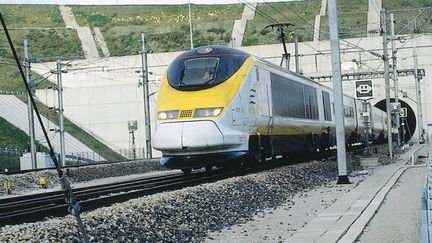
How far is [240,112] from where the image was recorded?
20.1 m

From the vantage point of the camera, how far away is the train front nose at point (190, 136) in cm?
1853

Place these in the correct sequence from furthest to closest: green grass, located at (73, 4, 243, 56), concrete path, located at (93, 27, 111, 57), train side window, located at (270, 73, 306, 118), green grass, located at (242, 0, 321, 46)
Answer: green grass, located at (73, 4, 243, 56), concrete path, located at (93, 27, 111, 57), green grass, located at (242, 0, 321, 46), train side window, located at (270, 73, 306, 118)

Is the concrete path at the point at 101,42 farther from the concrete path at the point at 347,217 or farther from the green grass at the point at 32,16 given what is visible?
the concrete path at the point at 347,217

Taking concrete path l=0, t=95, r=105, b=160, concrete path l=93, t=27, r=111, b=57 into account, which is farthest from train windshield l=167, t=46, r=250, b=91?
concrete path l=93, t=27, r=111, b=57

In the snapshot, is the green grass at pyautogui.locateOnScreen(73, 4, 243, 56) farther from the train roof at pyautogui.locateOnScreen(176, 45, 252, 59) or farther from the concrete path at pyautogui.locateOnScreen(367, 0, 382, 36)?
the train roof at pyautogui.locateOnScreen(176, 45, 252, 59)

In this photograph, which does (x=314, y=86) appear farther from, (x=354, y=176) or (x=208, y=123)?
(x=208, y=123)

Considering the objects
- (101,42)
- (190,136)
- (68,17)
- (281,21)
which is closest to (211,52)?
(190,136)

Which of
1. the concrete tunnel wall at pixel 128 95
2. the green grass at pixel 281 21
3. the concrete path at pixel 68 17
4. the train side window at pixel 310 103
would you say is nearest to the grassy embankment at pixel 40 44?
the concrete path at pixel 68 17

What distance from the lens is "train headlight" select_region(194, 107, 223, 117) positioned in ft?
62.3

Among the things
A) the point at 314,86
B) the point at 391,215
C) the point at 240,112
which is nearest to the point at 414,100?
the point at 314,86

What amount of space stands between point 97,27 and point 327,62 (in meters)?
51.5

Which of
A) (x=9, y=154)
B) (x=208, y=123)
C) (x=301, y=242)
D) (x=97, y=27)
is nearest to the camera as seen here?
(x=301, y=242)

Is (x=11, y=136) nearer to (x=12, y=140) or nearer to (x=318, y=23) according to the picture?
(x=12, y=140)

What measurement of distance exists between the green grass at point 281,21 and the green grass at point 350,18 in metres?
2.51
